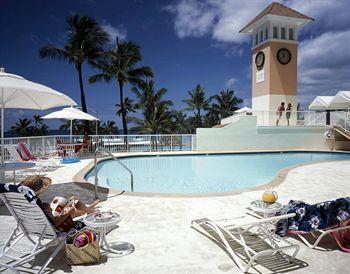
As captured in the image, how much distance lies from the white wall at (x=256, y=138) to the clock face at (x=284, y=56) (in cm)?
542

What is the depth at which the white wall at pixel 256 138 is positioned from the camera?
17156mm

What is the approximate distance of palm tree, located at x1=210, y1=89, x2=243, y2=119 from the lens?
3472cm

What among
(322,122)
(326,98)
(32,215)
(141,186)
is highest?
(326,98)

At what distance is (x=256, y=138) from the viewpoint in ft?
58.9

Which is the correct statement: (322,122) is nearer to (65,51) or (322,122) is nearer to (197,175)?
(197,175)

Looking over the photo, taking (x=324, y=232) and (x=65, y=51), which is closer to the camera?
(x=324, y=232)

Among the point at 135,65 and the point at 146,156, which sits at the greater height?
the point at 135,65

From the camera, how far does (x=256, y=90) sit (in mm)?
21922

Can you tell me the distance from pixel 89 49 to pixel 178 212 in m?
18.4

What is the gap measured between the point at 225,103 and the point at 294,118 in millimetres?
15644

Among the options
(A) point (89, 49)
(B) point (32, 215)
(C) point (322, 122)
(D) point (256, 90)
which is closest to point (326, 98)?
(C) point (322, 122)

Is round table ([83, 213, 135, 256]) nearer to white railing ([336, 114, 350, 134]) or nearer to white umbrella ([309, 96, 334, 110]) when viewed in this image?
white railing ([336, 114, 350, 134])

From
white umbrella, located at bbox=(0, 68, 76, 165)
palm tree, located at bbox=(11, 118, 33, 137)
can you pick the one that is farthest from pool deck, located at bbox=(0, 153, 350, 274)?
palm tree, located at bbox=(11, 118, 33, 137)

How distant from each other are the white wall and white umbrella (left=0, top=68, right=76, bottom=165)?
10.8m
